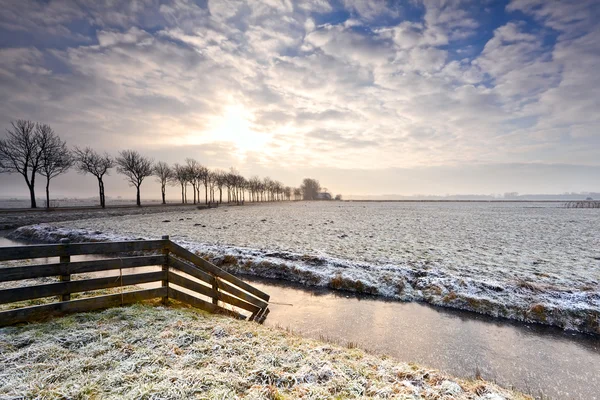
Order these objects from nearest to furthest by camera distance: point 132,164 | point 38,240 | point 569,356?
point 569,356 → point 38,240 → point 132,164

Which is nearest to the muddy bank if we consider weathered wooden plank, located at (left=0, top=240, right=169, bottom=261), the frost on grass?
the frost on grass

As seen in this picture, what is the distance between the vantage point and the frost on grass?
156 inches

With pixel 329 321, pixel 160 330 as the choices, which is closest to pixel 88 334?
pixel 160 330

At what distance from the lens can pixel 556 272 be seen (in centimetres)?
1308

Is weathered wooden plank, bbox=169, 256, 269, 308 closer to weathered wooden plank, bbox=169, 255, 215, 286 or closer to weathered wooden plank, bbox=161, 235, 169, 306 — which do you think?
weathered wooden plank, bbox=169, 255, 215, 286

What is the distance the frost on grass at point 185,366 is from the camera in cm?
395

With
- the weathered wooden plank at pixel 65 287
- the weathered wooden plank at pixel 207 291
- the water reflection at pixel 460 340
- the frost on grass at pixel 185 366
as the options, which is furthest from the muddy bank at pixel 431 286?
the weathered wooden plank at pixel 65 287

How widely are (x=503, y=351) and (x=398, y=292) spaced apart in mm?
4340

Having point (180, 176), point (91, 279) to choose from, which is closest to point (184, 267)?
point (91, 279)

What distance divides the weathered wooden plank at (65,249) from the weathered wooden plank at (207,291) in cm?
109

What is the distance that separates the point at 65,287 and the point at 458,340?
10.5m

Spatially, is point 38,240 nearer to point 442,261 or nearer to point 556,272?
point 442,261

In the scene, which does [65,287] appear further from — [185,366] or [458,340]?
[458,340]

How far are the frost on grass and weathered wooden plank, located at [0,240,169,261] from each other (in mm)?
1443
